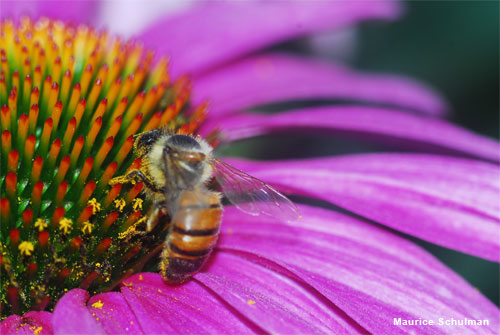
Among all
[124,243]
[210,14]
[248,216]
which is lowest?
[124,243]

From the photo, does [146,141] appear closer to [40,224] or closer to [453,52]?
[40,224]

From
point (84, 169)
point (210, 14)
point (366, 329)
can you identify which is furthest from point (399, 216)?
point (210, 14)

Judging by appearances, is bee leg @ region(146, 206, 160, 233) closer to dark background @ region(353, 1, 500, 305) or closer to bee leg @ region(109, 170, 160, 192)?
bee leg @ region(109, 170, 160, 192)

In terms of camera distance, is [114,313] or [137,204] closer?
[114,313]

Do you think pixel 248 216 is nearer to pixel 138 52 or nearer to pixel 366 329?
pixel 366 329

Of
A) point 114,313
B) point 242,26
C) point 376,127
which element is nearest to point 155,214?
point 114,313

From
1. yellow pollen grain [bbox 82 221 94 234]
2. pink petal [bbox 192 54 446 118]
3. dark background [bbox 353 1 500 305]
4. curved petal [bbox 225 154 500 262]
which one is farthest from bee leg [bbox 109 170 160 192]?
dark background [bbox 353 1 500 305]
